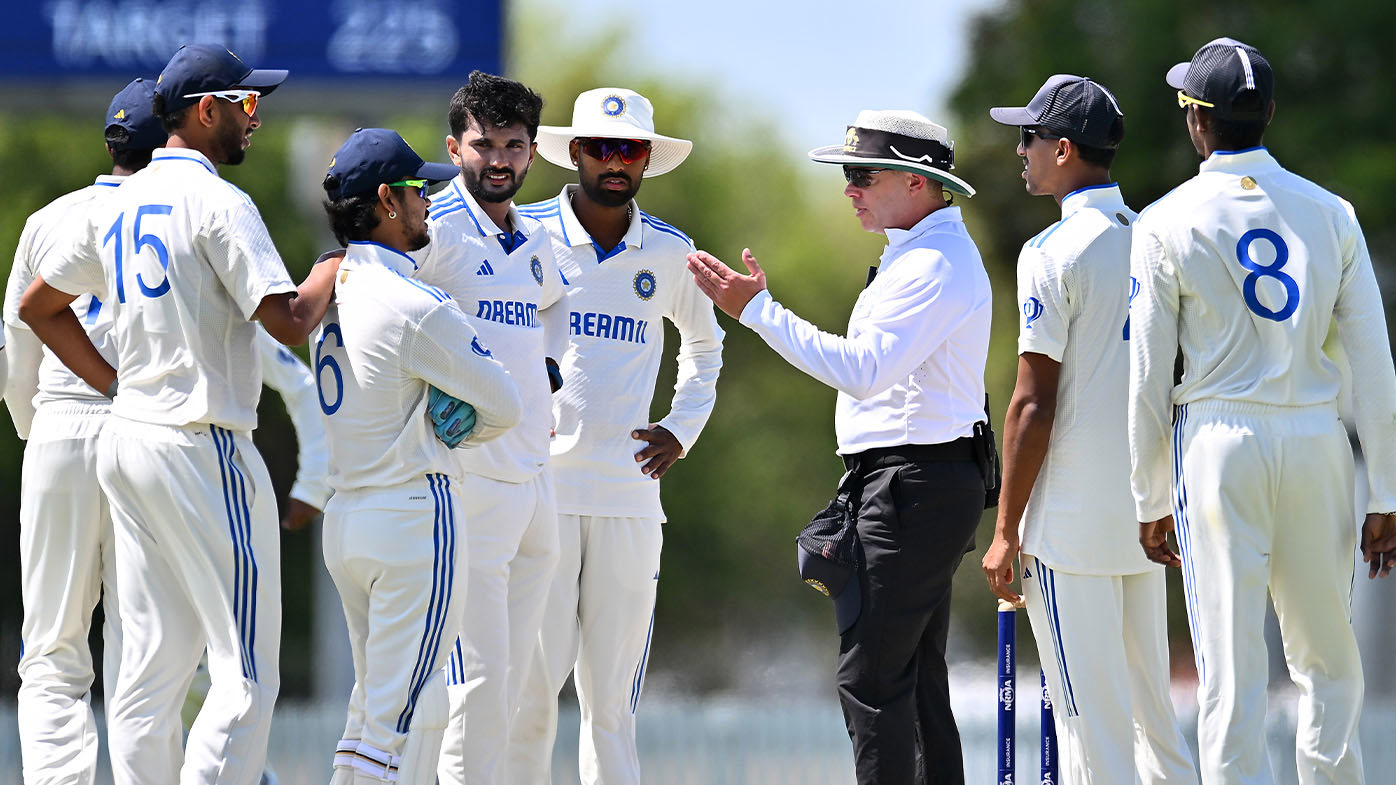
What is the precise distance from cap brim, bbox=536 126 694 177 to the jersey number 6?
1314 millimetres

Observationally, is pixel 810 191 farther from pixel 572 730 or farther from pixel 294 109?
pixel 572 730

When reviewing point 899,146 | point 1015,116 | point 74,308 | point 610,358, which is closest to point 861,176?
point 899,146

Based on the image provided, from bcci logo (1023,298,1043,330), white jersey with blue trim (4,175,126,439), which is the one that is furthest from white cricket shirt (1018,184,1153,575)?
white jersey with blue trim (4,175,126,439)

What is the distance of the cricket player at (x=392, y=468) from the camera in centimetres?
512

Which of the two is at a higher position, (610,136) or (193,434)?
(610,136)

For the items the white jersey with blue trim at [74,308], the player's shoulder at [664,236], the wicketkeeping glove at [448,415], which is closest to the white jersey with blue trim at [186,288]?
the wicketkeeping glove at [448,415]

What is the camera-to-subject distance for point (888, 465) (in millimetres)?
5633

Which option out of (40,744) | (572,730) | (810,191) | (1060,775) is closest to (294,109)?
(572,730)

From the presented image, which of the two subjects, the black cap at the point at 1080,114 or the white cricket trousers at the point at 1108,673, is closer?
the white cricket trousers at the point at 1108,673

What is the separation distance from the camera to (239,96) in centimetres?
536

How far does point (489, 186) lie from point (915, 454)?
5.45ft

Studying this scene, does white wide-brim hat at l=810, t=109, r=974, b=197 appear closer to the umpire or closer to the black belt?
the umpire

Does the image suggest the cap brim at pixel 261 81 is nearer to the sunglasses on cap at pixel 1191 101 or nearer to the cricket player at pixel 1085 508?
the cricket player at pixel 1085 508

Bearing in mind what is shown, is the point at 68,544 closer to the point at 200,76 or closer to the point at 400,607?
the point at 400,607
